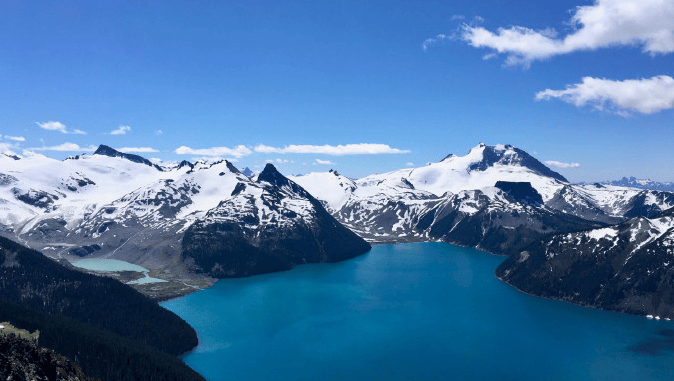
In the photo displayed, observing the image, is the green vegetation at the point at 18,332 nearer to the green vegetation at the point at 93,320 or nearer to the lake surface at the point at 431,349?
the green vegetation at the point at 93,320

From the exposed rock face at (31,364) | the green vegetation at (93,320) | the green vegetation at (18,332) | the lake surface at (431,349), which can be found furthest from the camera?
the lake surface at (431,349)

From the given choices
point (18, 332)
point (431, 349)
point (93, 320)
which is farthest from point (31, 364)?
point (431, 349)

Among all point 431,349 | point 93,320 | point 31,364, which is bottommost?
point 93,320

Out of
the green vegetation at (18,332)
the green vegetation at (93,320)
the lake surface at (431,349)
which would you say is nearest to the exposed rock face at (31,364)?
the green vegetation at (18,332)

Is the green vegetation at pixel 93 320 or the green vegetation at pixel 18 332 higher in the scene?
the green vegetation at pixel 18 332

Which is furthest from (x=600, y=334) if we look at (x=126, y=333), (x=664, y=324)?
(x=126, y=333)

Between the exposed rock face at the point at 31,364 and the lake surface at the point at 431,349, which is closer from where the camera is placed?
the exposed rock face at the point at 31,364

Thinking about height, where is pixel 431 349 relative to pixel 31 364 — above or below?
below

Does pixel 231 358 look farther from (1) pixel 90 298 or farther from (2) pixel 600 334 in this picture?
(2) pixel 600 334

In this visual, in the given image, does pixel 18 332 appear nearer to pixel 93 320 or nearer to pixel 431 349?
pixel 93 320
